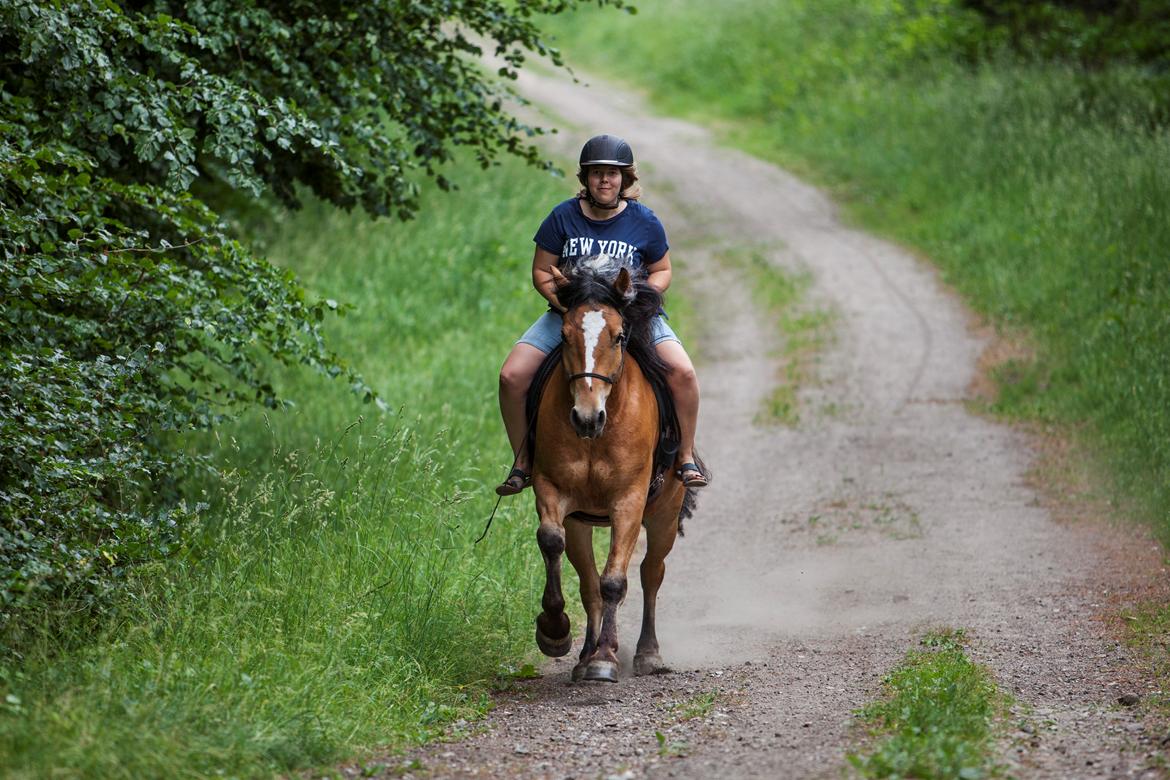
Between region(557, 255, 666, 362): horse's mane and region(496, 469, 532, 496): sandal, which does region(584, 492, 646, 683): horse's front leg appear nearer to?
region(496, 469, 532, 496): sandal

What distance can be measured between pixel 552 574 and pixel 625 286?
1.62 metres

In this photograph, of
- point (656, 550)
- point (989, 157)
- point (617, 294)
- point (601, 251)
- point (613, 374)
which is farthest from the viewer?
point (989, 157)

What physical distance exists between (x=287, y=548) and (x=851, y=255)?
43.1 feet

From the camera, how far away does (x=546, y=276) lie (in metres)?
7.11

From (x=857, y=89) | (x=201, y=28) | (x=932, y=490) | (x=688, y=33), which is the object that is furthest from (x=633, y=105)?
(x=201, y=28)

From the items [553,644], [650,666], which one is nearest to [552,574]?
[553,644]

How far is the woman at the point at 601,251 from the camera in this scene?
719 cm

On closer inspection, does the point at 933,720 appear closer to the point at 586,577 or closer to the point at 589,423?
the point at 589,423

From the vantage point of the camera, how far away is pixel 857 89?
79.1 feet

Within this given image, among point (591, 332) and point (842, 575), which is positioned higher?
point (591, 332)

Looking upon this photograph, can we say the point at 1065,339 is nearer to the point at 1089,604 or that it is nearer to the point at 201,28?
the point at 1089,604

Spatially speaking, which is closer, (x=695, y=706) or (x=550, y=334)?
(x=695, y=706)

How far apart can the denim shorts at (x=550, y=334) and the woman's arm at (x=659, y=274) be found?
25cm

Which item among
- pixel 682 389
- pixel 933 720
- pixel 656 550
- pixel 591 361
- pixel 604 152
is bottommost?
pixel 933 720
